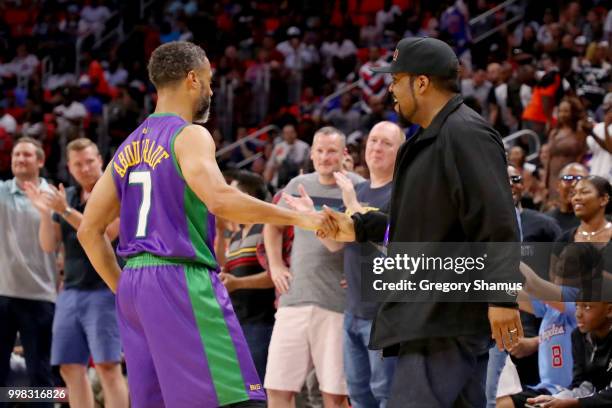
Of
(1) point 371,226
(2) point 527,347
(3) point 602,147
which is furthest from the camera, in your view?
(3) point 602,147

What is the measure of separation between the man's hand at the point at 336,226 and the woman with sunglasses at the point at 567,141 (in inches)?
202

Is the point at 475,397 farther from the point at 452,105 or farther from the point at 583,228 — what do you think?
the point at 583,228

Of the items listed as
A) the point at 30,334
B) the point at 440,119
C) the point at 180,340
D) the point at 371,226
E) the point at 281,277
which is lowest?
the point at 30,334

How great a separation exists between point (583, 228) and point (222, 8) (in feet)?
49.6

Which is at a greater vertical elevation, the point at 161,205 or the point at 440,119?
the point at 440,119

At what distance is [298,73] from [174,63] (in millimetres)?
13157

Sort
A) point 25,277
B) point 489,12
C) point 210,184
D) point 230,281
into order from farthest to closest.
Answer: point 489,12, point 25,277, point 230,281, point 210,184

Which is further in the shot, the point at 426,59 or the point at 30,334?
the point at 30,334

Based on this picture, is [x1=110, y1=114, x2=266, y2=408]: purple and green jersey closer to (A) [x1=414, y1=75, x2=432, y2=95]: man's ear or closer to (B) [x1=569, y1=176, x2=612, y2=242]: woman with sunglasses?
(A) [x1=414, y1=75, x2=432, y2=95]: man's ear

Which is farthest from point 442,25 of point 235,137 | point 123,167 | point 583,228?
point 123,167

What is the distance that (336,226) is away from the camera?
5.05 metres

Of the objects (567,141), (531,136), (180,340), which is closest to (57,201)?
(180,340)

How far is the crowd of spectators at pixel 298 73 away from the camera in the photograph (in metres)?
12.0

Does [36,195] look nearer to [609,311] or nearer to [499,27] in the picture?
[609,311]
